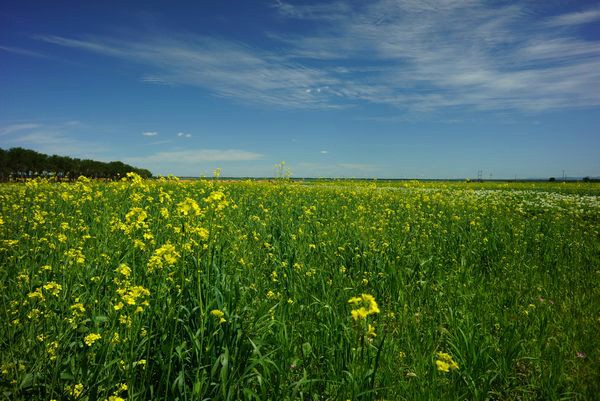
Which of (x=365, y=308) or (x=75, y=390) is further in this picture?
(x=75, y=390)

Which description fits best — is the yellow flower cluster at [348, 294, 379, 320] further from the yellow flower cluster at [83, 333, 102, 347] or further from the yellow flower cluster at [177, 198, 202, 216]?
the yellow flower cluster at [83, 333, 102, 347]

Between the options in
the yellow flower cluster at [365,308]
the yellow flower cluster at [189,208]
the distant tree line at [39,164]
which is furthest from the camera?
the distant tree line at [39,164]

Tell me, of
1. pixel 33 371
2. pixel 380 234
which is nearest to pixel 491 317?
pixel 380 234

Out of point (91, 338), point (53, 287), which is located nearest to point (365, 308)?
point (91, 338)

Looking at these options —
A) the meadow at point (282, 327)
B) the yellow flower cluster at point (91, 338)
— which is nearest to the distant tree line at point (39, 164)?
the meadow at point (282, 327)

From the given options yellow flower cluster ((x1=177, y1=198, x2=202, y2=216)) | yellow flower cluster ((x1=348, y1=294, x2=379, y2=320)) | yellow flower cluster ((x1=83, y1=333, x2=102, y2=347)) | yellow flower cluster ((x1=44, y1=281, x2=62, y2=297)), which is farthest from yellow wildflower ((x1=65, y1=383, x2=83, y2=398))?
yellow flower cluster ((x1=348, y1=294, x2=379, y2=320))

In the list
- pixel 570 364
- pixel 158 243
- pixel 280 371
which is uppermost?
pixel 158 243

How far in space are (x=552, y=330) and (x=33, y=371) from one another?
532 centimetres

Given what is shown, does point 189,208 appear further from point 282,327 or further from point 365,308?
point 365,308

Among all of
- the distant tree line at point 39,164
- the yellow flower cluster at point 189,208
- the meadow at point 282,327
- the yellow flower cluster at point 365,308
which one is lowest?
the meadow at point 282,327

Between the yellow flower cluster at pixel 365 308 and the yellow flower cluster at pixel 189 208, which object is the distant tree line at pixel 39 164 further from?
the yellow flower cluster at pixel 365 308

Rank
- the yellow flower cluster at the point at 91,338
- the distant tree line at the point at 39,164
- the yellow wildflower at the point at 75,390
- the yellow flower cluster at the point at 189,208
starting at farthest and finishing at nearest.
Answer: the distant tree line at the point at 39,164 → the yellow flower cluster at the point at 189,208 → the yellow flower cluster at the point at 91,338 → the yellow wildflower at the point at 75,390

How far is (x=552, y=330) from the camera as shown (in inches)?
164

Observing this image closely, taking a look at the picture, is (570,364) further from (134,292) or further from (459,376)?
(134,292)
